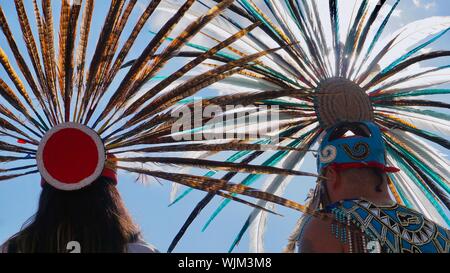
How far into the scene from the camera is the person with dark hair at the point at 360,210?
4.02 m

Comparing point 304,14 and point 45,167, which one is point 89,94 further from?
point 304,14

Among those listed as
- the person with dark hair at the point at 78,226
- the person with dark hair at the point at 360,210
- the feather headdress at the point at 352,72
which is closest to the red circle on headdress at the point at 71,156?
the person with dark hair at the point at 78,226

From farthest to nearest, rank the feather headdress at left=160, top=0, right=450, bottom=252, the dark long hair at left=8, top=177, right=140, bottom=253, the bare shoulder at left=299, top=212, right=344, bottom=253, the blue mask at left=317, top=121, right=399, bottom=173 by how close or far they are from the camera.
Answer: the feather headdress at left=160, top=0, right=450, bottom=252
the blue mask at left=317, top=121, right=399, bottom=173
the bare shoulder at left=299, top=212, right=344, bottom=253
the dark long hair at left=8, top=177, right=140, bottom=253

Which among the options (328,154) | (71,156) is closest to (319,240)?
(328,154)

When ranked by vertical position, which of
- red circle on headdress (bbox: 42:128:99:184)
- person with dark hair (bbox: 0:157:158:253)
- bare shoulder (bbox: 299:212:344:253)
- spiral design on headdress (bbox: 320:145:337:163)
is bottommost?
bare shoulder (bbox: 299:212:344:253)

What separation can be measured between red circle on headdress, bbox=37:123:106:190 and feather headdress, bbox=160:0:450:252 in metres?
2.55

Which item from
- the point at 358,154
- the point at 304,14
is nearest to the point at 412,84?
the point at 304,14

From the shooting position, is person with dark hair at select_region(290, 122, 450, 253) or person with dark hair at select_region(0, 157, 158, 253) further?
person with dark hair at select_region(290, 122, 450, 253)

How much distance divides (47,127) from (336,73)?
10.2ft

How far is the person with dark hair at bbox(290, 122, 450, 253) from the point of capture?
13.2 ft

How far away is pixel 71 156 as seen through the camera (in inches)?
136

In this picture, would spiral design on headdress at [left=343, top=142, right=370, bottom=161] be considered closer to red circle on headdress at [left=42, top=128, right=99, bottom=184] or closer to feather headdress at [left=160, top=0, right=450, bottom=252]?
feather headdress at [left=160, top=0, right=450, bottom=252]

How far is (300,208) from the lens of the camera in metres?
3.41

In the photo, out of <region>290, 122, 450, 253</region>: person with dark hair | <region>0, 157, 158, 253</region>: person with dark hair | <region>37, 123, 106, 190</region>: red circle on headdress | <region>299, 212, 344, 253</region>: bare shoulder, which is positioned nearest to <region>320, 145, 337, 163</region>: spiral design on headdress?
<region>290, 122, 450, 253</region>: person with dark hair
